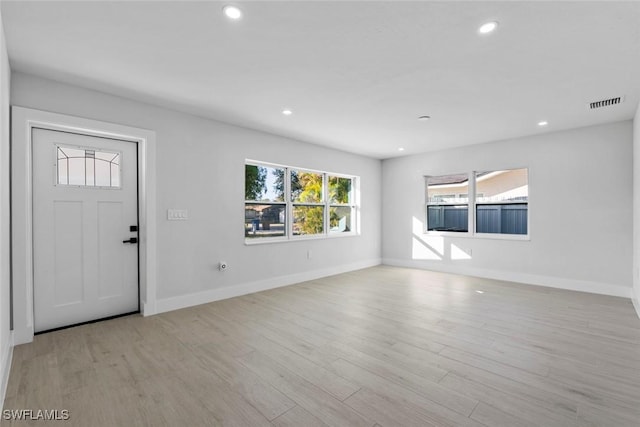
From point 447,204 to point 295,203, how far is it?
3.16 meters

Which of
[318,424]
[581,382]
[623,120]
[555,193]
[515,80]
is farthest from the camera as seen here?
[555,193]

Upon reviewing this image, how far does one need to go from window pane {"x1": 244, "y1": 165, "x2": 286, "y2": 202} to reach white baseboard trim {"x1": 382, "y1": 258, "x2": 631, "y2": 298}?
3402mm

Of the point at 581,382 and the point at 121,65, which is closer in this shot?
the point at 581,382

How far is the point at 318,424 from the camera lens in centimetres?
175

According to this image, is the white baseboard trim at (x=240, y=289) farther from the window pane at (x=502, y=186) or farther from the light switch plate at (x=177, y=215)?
the window pane at (x=502, y=186)

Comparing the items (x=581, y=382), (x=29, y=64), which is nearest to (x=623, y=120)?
(x=581, y=382)

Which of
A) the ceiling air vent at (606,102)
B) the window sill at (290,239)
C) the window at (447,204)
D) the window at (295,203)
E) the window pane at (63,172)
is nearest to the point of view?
the window pane at (63,172)

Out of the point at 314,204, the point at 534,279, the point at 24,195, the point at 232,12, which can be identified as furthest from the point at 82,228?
the point at 534,279

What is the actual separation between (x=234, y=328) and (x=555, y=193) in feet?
17.2

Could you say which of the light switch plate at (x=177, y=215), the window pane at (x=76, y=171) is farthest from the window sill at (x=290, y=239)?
the window pane at (x=76, y=171)

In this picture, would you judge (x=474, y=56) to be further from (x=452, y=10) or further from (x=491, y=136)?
(x=491, y=136)

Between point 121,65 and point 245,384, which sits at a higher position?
point 121,65

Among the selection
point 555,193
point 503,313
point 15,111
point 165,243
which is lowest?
point 503,313

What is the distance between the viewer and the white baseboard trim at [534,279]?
4.42 m
